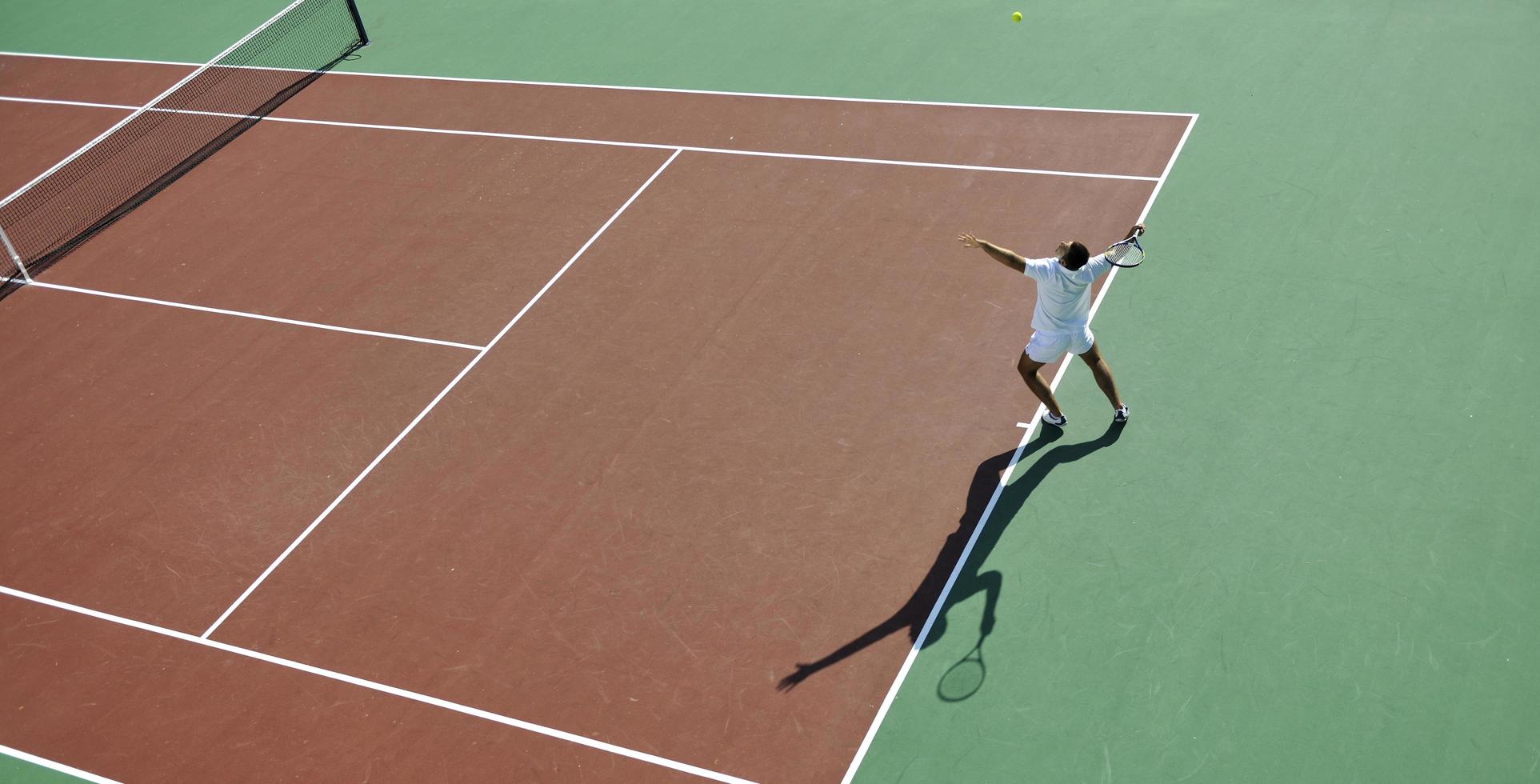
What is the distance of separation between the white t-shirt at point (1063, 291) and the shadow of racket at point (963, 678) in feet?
7.98

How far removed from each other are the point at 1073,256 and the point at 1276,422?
2234 mm

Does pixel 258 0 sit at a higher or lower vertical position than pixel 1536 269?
higher

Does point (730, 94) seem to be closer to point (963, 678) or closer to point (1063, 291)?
point (1063, 291)

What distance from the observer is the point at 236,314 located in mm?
13055

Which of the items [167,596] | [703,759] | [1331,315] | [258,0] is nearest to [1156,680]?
[703,759]

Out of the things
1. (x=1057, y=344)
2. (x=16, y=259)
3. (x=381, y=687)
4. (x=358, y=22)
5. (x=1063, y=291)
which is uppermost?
(x=1063, y=291)

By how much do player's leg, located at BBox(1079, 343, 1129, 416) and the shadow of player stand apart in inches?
9.7

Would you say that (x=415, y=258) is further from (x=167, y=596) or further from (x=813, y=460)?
(x=813, y=460)

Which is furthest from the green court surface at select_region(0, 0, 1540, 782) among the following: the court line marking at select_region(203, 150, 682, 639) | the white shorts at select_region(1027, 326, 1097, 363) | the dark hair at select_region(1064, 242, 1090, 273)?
the court line marking at select_region(203, 150, 682, 639)

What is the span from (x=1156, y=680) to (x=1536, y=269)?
5641 millimetres

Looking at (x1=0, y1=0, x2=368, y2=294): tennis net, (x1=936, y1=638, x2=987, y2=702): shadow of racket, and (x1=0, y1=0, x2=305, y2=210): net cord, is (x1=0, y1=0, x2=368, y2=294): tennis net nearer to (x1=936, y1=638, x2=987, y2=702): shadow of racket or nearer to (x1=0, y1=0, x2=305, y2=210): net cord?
(x1=0, y1=0, x2=305, y2=210): net cord

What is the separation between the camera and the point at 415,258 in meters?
13.4

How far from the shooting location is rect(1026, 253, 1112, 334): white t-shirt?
9.16 metres

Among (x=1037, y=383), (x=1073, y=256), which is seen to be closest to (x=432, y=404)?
(x=1037, y=383)
